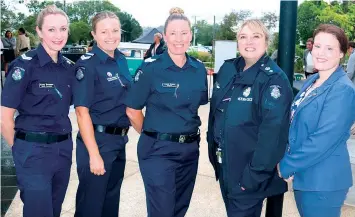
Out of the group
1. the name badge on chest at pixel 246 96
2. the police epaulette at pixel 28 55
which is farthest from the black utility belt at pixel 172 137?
the police epaulette at pixel 28 55

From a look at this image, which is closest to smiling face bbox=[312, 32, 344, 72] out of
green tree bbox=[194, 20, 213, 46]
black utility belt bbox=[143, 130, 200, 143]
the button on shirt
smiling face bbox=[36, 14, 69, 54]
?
the button on shirt

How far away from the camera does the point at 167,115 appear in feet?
8.85

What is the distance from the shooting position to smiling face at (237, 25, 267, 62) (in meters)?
2.39

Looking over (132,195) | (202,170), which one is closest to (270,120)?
(132,195)

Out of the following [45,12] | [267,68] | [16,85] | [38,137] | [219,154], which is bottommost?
[219,154]

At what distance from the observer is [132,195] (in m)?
4.18

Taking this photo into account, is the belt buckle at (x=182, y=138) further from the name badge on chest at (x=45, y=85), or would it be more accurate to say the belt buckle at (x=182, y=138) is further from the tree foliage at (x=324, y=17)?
the tree foliage at (x=324, y=17)

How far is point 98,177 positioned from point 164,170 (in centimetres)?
54

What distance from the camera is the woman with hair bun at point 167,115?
267 centimetres

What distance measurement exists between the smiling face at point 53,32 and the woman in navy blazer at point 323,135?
5.17ft

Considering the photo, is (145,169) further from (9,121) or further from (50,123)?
(9,121)

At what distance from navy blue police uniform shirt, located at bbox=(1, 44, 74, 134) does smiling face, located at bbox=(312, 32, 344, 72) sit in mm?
1649

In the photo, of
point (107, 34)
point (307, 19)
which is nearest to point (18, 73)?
point (107, 34)

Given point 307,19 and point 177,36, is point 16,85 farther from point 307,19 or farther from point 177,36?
point 307,19
